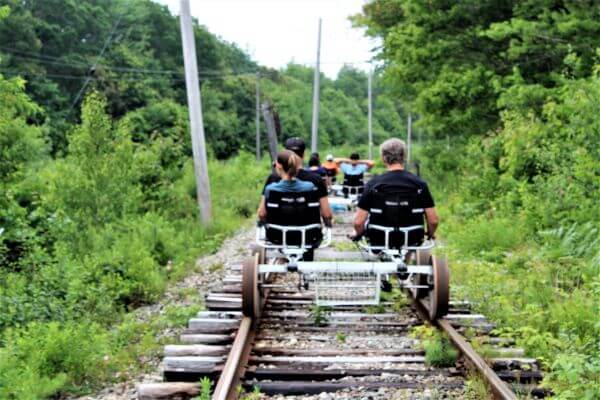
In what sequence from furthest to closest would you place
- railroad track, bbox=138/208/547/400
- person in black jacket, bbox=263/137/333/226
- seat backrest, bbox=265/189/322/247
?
person in black jacket, bbox=263/137/333/226 → seat backrest, bbox=265/189/322/247 → railroad track, bbox=138/208/547/400

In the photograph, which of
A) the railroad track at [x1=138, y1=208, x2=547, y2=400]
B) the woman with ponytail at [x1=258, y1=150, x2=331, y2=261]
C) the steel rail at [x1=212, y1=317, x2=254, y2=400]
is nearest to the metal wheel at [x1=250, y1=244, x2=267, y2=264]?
the railroad track at [x1=138, y1=208, x2=547, y2=400]

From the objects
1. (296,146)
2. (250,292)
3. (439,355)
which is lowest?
(439,355)

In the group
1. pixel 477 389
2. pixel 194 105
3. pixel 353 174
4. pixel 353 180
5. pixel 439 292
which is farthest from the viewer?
pixel 353 180

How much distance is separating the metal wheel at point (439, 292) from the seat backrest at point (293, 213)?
1355 mm

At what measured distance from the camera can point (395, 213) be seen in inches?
260

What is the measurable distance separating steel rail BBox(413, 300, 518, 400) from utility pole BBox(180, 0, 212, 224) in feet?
32.7

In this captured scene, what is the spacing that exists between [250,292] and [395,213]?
5.54 feet

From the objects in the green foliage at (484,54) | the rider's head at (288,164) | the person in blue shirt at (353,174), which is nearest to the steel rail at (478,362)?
the rider's head at (288,164)

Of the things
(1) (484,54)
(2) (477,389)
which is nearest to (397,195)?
(2) (477,389)

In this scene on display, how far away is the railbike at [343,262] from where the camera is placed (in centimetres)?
643

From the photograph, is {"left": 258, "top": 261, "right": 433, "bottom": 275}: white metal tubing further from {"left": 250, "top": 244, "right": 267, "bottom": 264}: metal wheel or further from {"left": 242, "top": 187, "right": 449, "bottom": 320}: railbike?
{"left": 250, "top": 244, "right": 267, "bottom": 264}: metal wheel

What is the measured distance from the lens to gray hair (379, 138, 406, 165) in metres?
6.53

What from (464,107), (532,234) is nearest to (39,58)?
(464,107)

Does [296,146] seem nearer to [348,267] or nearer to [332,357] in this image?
[348,267]
